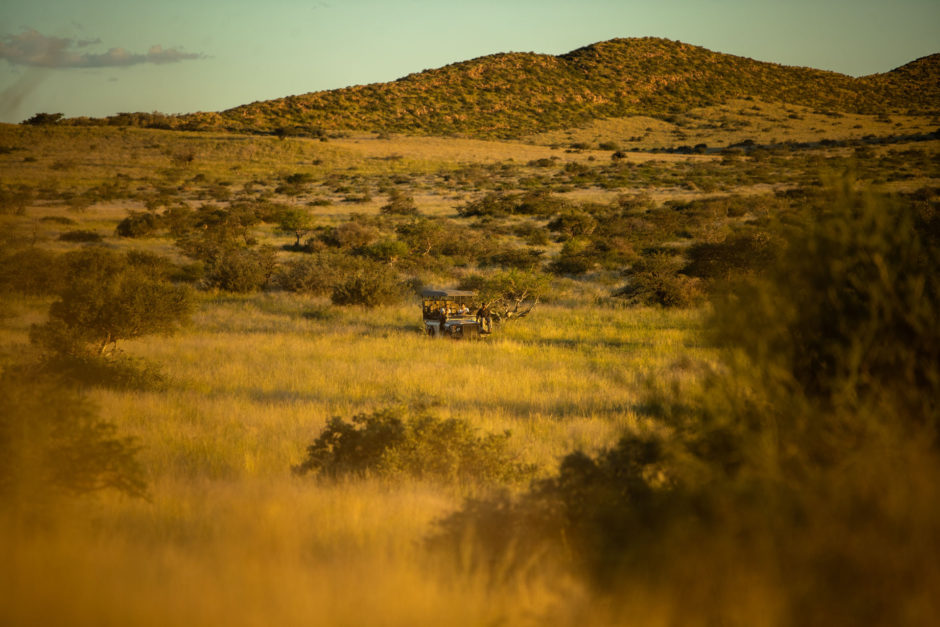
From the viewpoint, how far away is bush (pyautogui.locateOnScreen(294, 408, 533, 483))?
632cm

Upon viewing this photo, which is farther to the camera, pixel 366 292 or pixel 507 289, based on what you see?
pixel 366 292

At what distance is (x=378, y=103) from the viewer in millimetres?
107125

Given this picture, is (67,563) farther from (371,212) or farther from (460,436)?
(371,212)

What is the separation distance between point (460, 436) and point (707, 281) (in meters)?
15.3

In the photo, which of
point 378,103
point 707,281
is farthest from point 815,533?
point 378,103

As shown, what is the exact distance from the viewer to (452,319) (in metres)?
15.6

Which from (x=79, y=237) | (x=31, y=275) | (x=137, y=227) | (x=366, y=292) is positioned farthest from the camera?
(x=137, y=227)

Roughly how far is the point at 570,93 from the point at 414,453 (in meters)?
116

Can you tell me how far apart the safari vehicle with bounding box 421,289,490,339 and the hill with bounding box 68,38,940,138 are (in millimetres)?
80576

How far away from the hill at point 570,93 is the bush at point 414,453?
8968cm

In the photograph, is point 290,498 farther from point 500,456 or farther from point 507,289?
point 507,289

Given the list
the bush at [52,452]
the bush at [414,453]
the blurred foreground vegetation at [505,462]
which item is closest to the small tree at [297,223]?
the blurred foreground vegetation at [505,462]

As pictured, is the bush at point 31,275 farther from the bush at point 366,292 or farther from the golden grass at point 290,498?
the bush at point 366,292

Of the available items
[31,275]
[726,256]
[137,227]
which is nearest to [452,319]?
[726,256]
